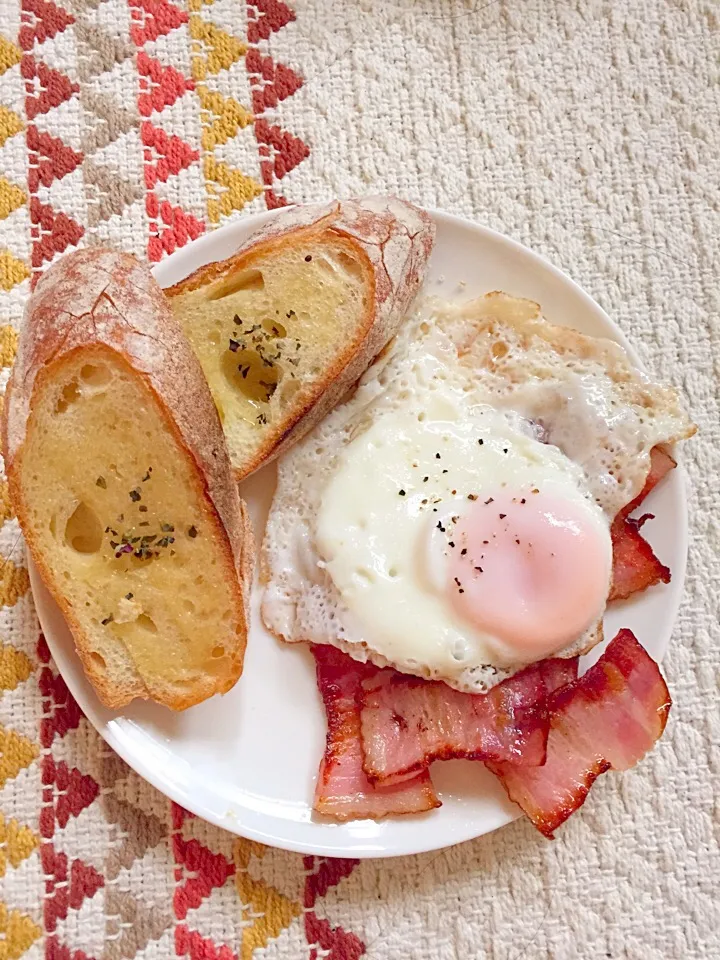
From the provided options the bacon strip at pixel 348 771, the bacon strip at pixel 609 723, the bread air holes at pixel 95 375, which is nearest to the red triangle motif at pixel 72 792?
the bacon strip at pixel 348 771

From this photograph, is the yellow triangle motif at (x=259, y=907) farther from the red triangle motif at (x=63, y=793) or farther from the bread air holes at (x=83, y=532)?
the bread air holes at (x=83, y=532)

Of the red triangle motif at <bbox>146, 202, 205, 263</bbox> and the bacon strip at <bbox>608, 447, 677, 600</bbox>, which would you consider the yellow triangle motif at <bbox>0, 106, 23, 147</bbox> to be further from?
the bacon strip at <bbox>608, 447, 677, 600</bbox>

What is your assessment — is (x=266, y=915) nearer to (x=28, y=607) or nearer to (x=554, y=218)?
(x=28, y=607)

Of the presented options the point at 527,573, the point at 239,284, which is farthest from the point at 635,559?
the point at 239,284

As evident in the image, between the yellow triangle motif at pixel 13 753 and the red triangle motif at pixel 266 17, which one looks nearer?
the yellow triangle motif at pixel 13 753

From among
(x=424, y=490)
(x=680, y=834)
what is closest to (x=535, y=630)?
(x=424, y=490)

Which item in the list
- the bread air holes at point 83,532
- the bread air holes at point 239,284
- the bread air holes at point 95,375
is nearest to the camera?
the bread air holes at point 95,375
